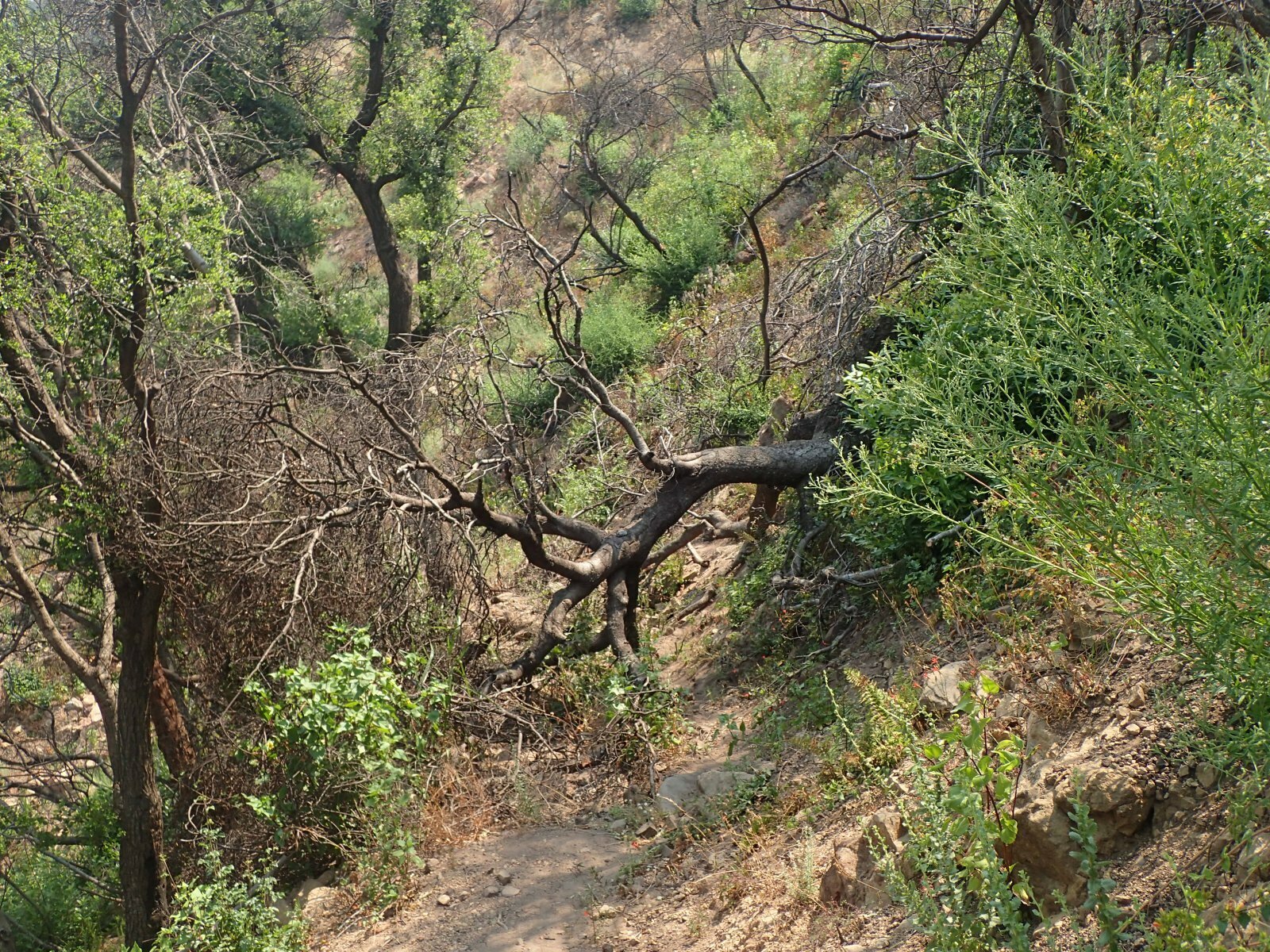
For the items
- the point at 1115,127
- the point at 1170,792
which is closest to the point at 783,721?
the point at 1170,792

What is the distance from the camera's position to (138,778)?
677 cm

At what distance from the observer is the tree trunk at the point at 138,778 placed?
6770 millimetres

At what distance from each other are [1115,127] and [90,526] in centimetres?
597

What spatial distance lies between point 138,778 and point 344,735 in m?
1.89

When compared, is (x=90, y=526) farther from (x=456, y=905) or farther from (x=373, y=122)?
(x=373, y=122)

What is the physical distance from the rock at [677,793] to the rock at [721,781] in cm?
4

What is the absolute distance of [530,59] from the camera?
27.2 meters

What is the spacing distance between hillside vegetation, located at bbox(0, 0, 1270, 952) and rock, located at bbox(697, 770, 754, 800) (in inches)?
1.6

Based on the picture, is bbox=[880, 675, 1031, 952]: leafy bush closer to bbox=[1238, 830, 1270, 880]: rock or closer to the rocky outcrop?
the rocky outcrop

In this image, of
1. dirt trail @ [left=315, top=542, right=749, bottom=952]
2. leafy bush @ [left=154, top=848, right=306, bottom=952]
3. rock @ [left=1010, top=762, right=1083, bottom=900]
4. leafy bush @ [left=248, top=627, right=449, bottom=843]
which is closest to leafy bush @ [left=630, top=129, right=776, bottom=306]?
leafy bush @ [left=248, top=627, right=449, bottom=843]

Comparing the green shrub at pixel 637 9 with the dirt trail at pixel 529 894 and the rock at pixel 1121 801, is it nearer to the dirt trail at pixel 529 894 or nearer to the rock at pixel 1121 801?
the dirt trail at pixel 529 894

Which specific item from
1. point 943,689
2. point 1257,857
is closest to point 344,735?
point 943,689

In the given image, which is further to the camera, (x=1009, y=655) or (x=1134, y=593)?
(x=1009, y=655)

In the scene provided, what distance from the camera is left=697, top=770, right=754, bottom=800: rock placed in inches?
212
